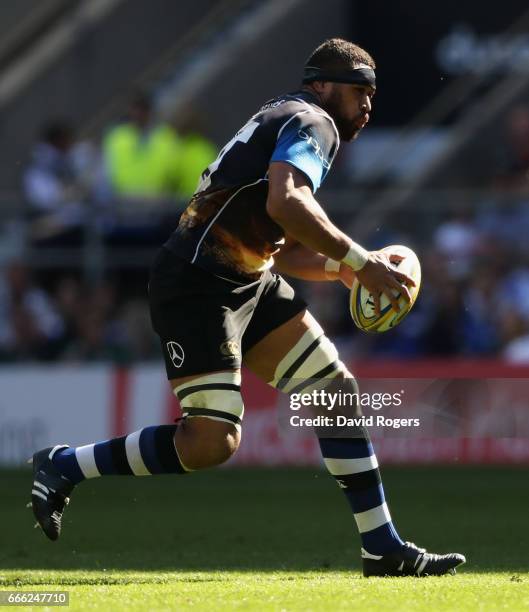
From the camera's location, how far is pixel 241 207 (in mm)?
6758

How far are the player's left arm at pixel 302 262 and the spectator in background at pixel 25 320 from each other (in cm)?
702

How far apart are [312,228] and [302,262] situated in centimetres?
115

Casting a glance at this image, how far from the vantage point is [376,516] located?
6828mm

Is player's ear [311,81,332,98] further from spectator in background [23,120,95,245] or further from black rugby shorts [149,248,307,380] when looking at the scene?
spectator in background [23,120,95,245]

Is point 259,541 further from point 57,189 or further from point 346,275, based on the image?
point 57,189

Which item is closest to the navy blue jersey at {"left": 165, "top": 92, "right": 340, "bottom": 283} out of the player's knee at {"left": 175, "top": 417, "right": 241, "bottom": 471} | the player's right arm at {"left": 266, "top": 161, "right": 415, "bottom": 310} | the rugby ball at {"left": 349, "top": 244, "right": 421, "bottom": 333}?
the player's right arm at {"left": 266, "top": 161, "right": 415, "bottom": 310}

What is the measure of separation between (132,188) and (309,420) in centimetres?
826

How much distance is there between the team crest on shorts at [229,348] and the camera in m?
6.68

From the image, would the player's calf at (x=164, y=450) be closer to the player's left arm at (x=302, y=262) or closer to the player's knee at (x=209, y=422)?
the player's knee at (x=209, y=422)

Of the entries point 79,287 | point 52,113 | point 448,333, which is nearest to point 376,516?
point 448,333

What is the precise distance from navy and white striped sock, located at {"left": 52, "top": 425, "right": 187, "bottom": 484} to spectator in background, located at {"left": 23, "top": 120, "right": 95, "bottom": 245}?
7.58 m

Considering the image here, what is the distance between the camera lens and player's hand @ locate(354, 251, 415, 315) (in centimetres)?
639

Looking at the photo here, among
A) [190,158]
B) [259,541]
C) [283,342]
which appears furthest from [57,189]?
[283,342]

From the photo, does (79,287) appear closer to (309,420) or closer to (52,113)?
(52,113)
